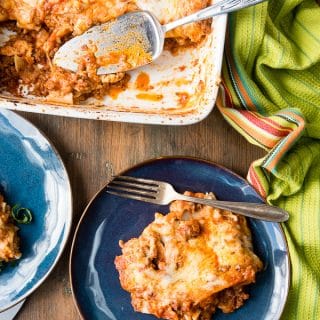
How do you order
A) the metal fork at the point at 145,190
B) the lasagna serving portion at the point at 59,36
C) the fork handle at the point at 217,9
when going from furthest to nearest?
1. the metal fork at the point at 145,190
2. the lasagna serving portion at the point at 59,36
3. the fork handle at the point at 217,9

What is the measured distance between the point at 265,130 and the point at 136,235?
510 millimetres

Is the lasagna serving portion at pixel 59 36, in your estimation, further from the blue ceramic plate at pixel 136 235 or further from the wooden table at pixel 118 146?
the blue ceramic plate at pixel 136 235

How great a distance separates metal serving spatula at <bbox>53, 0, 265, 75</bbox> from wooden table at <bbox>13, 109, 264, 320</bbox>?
0.23 meters

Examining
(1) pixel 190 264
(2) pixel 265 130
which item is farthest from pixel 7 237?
(2) pixel 265 130

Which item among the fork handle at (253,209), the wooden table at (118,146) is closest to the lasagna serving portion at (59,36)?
the wooden table at (118,146)

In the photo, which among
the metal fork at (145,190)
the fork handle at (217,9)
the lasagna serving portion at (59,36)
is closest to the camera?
the fork handle at (217,9)

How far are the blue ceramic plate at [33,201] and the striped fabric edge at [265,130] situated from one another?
1.79 ft

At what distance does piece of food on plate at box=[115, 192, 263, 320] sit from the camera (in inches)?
73.7

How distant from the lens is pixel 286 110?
192 centimetres

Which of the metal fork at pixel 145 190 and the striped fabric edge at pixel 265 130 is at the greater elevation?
the striped fabric edge at pixel 265 130

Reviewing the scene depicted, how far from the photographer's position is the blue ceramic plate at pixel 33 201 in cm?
203

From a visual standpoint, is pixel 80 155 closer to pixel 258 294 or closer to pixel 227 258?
pixel 227 258

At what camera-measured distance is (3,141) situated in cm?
203

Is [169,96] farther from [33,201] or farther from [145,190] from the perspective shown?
[33,201]
